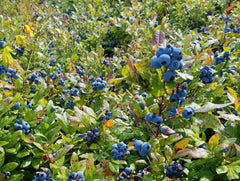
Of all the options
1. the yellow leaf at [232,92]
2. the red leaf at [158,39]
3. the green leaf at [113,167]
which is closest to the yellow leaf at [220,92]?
the yellow leaf at [232,92]

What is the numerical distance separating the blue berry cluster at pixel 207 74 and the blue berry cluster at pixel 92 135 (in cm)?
84

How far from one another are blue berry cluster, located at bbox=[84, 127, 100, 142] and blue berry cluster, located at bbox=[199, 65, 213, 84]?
84 cm

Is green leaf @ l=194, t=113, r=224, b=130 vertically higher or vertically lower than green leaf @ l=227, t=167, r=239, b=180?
higher

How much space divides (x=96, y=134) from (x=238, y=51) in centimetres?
193

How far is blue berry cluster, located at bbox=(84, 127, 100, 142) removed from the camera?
1.47 m

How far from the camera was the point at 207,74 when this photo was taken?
1.45 metres

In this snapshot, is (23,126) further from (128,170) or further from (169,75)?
(169,75)

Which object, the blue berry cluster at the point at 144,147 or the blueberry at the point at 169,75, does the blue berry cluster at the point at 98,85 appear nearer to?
the blue berry cluster at the point at 144,147

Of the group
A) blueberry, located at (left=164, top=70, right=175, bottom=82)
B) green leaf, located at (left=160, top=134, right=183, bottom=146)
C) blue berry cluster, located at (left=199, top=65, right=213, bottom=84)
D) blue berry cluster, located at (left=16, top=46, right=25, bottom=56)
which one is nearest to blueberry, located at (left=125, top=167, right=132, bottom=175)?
green leaf, located at (left=160, top=134, right=183, bottom=146)

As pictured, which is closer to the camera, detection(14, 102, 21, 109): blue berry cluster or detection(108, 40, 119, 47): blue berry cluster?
detection(14, 102, 21, 109): blue berry cluster

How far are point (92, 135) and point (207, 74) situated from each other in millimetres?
908

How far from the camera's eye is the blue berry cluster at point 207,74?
56.9 inches

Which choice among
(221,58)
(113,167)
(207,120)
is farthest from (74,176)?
(221,58)

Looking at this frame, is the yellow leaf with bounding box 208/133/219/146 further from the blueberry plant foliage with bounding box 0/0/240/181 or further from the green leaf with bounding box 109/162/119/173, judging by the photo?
the green leaf with bounding box 109/162/119/173
